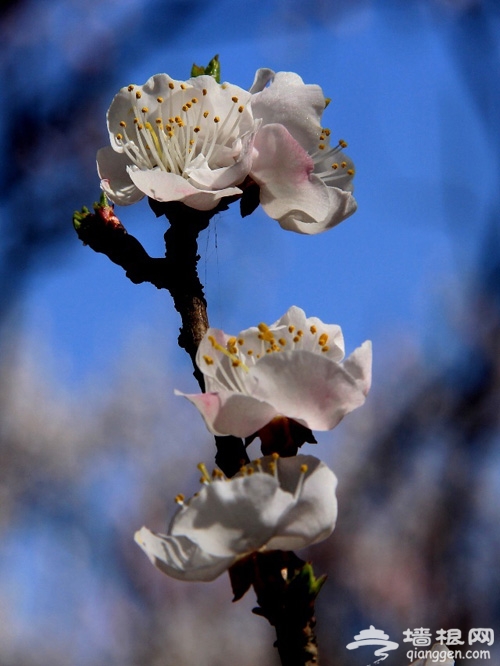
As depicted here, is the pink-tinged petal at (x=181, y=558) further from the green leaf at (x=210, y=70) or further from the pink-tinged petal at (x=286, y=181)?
the green leaf at (x=210, y=70)

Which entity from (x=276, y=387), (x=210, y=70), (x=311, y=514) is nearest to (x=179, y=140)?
(x=210, y=70)

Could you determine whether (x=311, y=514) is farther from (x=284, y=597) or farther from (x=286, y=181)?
(x=286, y=181)

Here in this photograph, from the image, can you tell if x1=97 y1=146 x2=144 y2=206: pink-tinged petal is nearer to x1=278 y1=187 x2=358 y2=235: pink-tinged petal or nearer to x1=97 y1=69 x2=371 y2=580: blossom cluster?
x1=97 y1=69 x2=371 y2=580: blossom cluster

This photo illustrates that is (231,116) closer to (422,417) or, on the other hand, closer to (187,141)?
(187,141)

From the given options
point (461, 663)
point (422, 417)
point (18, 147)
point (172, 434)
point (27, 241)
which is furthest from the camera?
point (172, 434)

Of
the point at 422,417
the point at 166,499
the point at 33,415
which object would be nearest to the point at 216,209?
the point at 422,417

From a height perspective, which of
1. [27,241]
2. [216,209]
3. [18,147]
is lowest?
[216,209]

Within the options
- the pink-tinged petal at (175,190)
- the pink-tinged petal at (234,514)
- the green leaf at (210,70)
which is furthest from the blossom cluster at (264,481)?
the green leaf at (210,70)
